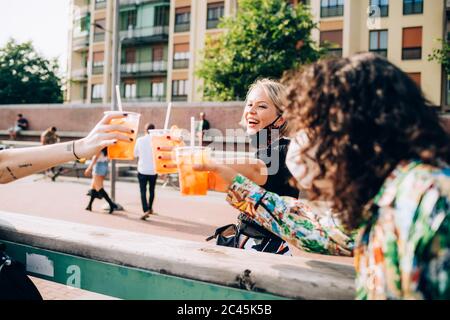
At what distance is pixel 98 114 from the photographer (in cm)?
2320

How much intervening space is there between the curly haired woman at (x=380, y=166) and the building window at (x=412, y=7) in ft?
98.6

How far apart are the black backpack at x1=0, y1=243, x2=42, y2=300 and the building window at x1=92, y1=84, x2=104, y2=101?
3804cm

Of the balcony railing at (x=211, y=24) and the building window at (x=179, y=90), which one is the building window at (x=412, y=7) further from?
the building window at (x=179, y=90)

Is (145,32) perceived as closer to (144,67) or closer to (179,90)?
(144,67)

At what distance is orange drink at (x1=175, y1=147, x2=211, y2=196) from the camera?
1.76 m

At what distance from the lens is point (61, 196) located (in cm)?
1090

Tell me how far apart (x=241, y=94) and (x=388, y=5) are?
1356 cm

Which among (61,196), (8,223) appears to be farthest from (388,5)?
(8,223)

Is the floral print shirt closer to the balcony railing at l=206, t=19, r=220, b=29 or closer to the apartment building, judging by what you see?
the apartment building

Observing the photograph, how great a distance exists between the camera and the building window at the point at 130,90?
37531mm

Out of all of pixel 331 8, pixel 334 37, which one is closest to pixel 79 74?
pixel 331 8

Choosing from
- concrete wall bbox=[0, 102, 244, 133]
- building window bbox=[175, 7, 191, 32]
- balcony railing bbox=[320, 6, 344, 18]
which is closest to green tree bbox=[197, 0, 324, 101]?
concrete wall bbox=[0, 102, 244, 133]

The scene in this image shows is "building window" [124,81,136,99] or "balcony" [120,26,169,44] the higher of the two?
"balcony" [120,26,169,44]
